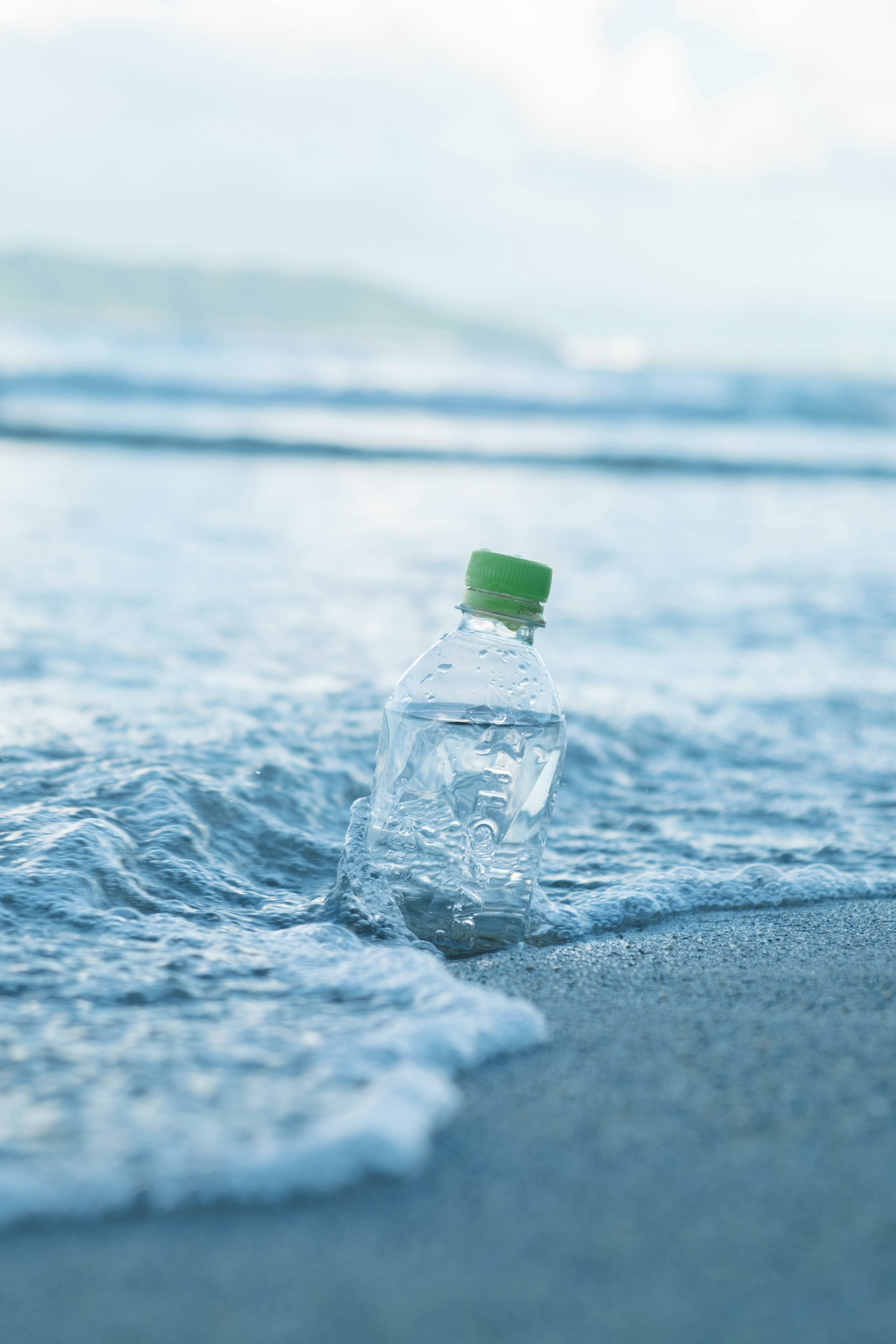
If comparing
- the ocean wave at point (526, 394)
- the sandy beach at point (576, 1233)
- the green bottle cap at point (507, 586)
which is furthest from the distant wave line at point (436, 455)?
the sandy beach at point (576, 1233)

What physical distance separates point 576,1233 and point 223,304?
28.9 m

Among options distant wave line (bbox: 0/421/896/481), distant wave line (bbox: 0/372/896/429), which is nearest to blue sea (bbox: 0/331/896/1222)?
distant wave line (bbox: 0/421/896/481)

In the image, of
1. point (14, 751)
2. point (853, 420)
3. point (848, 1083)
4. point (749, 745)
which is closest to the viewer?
point (848, 1083)

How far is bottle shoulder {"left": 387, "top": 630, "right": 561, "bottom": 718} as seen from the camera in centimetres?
228

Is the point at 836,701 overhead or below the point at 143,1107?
overhead

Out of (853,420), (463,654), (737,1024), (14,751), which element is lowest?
(14,751)

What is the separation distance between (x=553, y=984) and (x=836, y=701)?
2.64 metres

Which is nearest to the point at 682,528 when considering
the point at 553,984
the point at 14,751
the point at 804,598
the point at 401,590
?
the point at 804,598

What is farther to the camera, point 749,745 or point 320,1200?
point 749,745

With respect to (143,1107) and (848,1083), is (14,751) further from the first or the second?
(848,1083)

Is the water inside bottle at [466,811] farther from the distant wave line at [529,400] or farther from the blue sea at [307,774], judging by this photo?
the distant wave line at [529,400]

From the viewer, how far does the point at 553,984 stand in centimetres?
191

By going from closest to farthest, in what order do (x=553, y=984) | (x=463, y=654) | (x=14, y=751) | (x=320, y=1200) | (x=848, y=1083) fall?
(x=320, y=1200), (x=848, y=1083), (x=553, y=984), (x=463, y=654), (x=14, y=751)

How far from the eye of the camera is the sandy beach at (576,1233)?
3.43 feet
